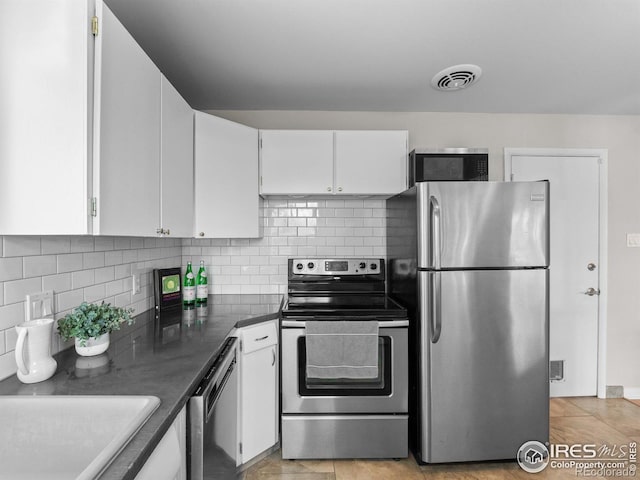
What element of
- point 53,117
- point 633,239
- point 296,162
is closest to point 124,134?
point 53,117

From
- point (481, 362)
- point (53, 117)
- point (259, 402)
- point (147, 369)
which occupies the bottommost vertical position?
point (259, 402)

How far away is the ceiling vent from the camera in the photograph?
2.13 meters

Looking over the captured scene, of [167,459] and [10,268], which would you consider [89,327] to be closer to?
[10,268]

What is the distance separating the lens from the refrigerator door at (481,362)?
2004mm

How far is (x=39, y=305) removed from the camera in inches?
50.9

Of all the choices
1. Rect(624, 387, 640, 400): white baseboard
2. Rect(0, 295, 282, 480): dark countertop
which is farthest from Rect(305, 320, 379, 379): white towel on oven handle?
Rect(624, 387, 640, 400): white baseboard

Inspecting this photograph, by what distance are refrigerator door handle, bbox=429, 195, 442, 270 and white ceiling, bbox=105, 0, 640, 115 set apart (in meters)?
0.83

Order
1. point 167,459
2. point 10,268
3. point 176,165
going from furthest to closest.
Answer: point 176,165
point 10,268
point 167,459

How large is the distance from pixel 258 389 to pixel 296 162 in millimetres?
1484

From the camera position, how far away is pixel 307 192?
2537 mm

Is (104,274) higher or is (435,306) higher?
(104,274)

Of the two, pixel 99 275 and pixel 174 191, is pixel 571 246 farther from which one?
pixel 99 275

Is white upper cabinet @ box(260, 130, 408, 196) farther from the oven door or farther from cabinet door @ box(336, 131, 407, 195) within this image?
the oven door

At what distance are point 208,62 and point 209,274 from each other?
4.92 feet
